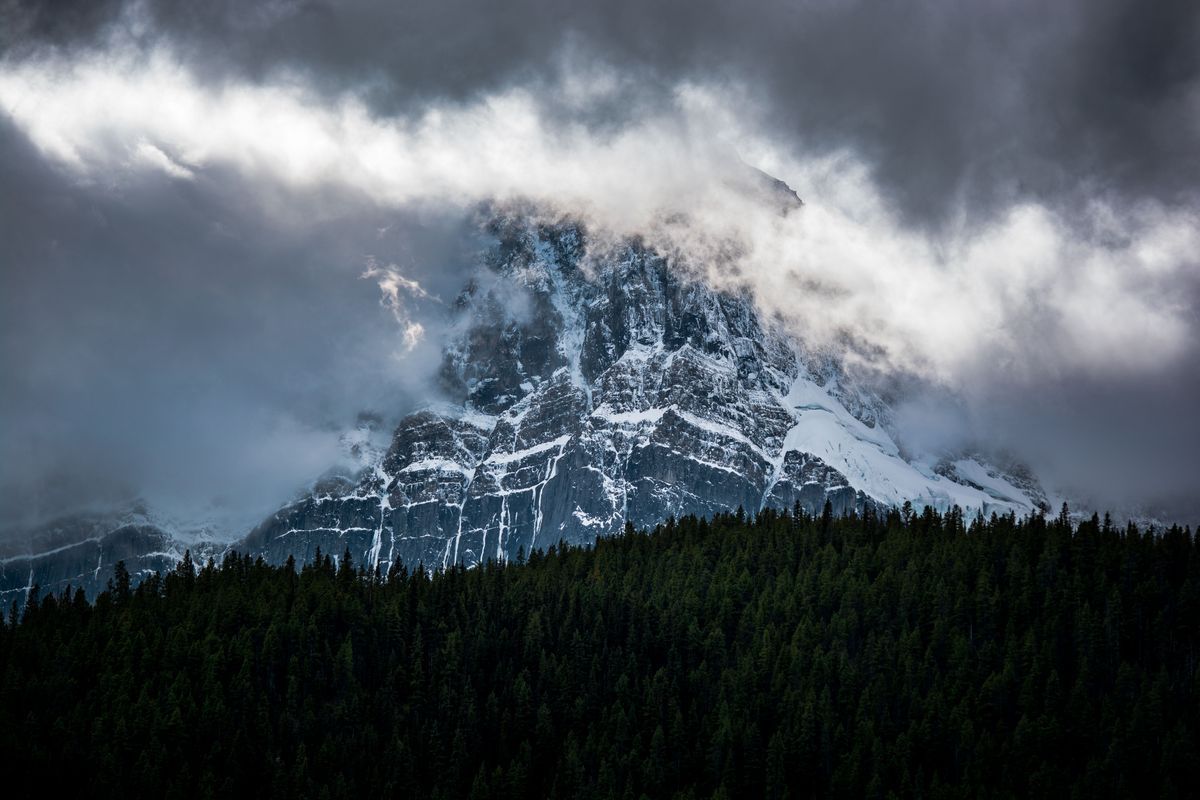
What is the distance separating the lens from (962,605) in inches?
7854

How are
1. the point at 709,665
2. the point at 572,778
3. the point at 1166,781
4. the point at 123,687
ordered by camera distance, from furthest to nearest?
the point at 709,665 < the point at 123,687 < the point at 572,778 < the point at 1166,781

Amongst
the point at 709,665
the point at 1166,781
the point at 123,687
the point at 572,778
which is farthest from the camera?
the point at 709,665

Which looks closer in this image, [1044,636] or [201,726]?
[201,726]

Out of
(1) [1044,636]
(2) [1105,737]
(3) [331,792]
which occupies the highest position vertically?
(1) [1044,636]

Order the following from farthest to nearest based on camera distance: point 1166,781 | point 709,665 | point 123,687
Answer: point 709,665 < point 123,687 < point 1166,781

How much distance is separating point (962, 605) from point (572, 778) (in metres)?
57.2

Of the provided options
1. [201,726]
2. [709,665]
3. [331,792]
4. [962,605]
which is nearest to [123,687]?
[201,726]

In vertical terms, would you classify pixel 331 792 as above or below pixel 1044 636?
below

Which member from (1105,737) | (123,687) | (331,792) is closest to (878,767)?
(1105,737)

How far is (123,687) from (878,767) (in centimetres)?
8602

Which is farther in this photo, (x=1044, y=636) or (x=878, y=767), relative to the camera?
(x=1044, y=636)

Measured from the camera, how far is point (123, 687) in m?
186

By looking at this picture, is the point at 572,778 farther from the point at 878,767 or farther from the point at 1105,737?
the point at 1105,737

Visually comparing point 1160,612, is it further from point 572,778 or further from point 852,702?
point 572,778
